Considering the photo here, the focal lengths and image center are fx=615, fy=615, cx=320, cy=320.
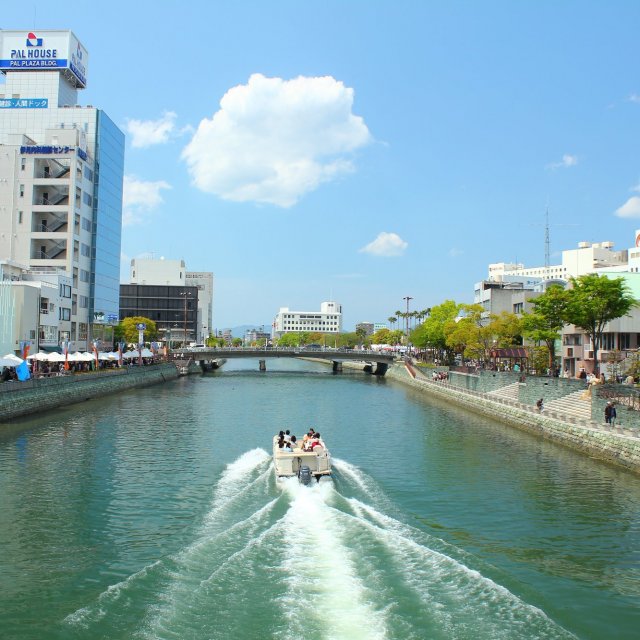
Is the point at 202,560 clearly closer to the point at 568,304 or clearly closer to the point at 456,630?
the point at 456,630

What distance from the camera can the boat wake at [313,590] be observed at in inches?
610

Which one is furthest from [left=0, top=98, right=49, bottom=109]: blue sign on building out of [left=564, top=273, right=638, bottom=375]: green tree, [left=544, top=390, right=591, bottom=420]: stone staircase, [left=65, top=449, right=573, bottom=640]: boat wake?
[left=65, top=449, right=573, bottom=640]: boat wake

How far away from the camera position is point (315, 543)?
2122 cm

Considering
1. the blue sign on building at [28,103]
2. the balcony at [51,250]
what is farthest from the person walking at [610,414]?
the blue sign on building at [28,103]

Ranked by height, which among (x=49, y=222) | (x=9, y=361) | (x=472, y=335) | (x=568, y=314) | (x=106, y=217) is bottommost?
(x=9, y=361)

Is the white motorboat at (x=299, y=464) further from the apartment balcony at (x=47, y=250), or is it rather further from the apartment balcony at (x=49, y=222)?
the apartment balcony at (x=49, y=222)

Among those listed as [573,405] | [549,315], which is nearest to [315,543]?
[573,405]

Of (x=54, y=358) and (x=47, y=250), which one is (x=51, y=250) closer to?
(x=47, y=250)

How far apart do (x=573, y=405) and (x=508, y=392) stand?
16.2m

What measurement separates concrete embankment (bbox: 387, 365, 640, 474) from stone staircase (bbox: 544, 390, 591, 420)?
5.79 feet

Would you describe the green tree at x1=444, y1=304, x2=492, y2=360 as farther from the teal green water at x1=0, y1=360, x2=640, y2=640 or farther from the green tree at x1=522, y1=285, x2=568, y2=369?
the teal green water at x1=0, y1=360, x2=640, y2=640

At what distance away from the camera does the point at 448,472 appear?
35250 millimetres

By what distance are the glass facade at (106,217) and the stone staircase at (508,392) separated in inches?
2872

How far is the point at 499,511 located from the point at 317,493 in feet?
26.5
